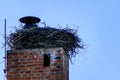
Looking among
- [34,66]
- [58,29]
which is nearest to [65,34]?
[58,29]

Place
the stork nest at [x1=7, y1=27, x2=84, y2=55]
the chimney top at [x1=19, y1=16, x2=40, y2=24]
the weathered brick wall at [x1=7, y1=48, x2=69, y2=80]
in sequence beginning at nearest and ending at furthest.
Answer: the weathered brick wall at [x1=7, y1=48, x2=69, y2=80], the stork nest at [x1=7, y1=27, x2=84, y2=55], the chimney top at [x1=19, y1=16, x2=40, y2=24]

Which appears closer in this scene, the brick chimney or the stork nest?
the brick chimney

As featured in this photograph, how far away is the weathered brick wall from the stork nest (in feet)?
1.23

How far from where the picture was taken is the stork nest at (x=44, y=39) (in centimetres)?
859

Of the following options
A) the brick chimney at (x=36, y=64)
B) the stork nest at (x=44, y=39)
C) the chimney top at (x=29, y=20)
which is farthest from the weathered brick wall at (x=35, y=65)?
the chimney top at (x=29, y=20)

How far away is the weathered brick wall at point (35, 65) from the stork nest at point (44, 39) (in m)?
0.37

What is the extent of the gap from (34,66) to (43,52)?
321mm

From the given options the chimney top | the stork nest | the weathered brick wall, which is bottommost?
the weathered brick wall

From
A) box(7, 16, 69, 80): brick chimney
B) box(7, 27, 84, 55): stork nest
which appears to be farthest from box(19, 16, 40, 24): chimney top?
box(7, 16, 69, 80): brick chimney

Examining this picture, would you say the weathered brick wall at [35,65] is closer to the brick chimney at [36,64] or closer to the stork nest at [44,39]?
the brick chimney at [36,64]

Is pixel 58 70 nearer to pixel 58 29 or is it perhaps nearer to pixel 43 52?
pixel 43 52

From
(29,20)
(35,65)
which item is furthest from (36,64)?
(29,20)

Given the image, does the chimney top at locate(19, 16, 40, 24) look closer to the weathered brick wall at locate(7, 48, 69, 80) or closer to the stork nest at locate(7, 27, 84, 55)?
the stork nest at locate(7, 27, 84, 55)

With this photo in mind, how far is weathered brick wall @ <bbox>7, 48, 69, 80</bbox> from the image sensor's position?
7.82 m
